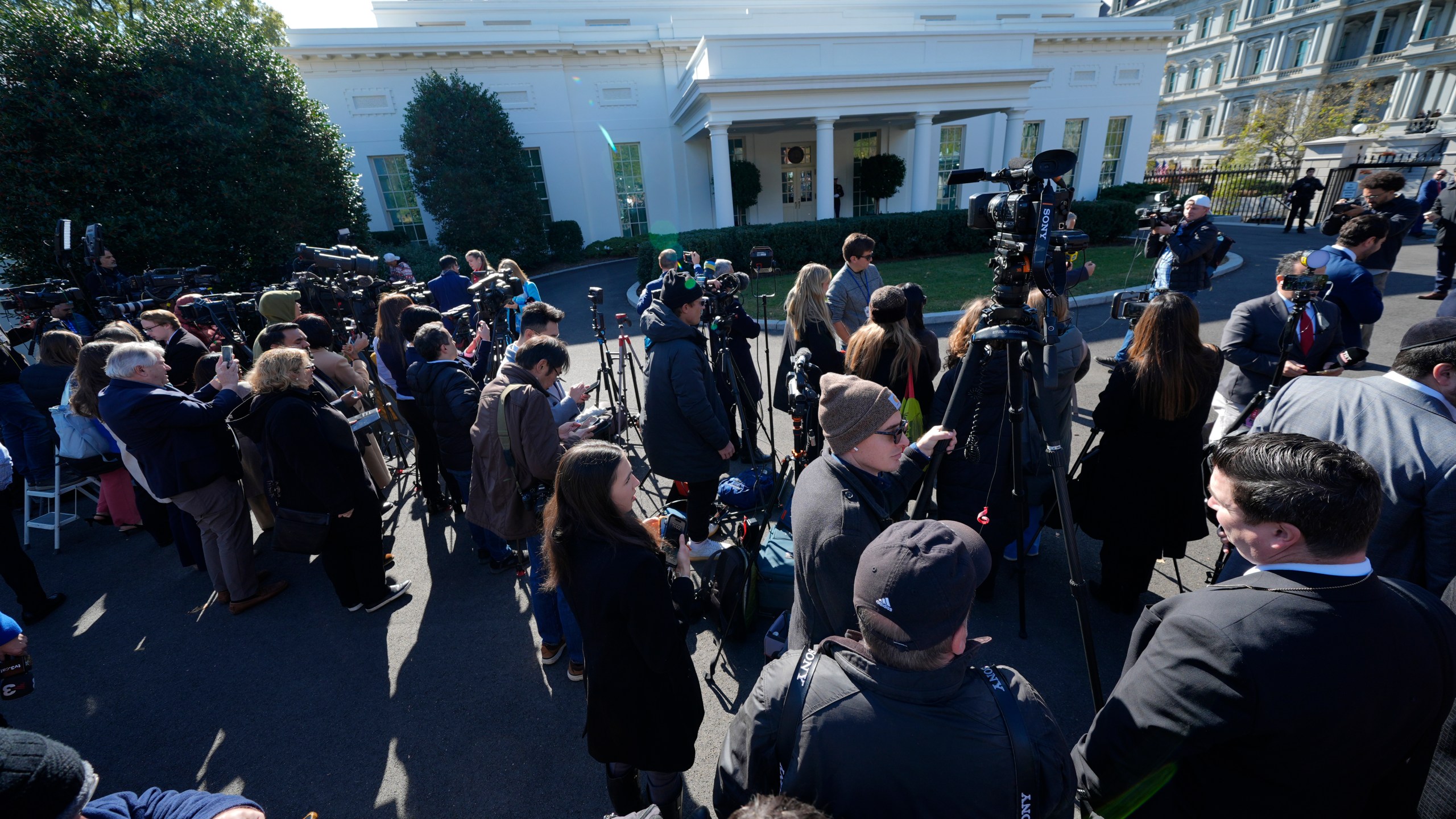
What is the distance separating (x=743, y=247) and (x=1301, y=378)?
1285 centimetres

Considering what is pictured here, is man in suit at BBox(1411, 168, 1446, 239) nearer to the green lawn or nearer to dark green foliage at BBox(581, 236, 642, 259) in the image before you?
the green lawn

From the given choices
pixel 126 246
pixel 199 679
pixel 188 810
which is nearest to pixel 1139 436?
pixel 188 810

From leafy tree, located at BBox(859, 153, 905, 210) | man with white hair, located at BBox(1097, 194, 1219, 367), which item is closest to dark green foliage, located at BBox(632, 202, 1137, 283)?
leafy tree, located at BBox(859, 153, 905, 210)

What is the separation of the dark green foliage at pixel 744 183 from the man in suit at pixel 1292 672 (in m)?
20.8

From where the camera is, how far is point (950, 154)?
23000mm

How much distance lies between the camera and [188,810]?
1.44 meters

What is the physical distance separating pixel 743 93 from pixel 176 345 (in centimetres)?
1461

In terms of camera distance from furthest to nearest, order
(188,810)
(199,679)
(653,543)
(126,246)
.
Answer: (126,246) → (199,679) → (653,543) → (188,810)

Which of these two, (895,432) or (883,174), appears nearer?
(895,432)

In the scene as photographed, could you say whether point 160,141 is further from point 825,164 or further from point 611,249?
point 825,164

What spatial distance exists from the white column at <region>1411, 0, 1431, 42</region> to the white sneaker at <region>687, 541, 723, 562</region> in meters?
51.8

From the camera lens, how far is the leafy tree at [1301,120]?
25875 mm

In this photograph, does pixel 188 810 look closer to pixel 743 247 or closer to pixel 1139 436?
pixel 1139 436

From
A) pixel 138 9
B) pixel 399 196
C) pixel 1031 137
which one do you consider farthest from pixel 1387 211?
pixel 138 9
